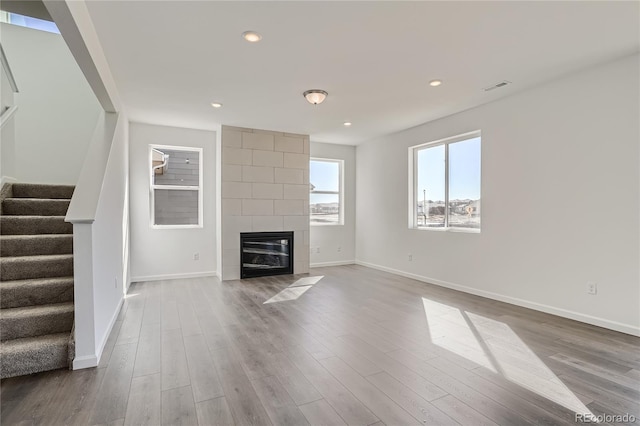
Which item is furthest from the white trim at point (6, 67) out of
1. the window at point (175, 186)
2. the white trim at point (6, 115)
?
the window at point (175, 186)

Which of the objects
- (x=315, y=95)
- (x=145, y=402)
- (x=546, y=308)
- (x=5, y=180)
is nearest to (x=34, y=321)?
(x=145, y=402)

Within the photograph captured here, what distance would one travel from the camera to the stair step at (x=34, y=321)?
243 centimetres

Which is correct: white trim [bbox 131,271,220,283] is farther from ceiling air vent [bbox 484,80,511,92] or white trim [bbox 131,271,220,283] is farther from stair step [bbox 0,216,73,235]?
ceiling air vent [bbox 484,80,511,92]

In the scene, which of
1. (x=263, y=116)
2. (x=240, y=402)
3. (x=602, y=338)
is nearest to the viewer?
(x=240, y=402)

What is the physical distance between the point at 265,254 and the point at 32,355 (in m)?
3.83

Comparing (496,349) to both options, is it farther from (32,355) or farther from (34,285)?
(34,285)

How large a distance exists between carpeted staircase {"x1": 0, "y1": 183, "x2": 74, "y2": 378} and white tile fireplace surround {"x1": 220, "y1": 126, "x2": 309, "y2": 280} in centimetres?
241

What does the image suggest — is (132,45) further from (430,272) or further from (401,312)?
(430,272)

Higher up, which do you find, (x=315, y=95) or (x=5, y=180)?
(x=315, y=95)

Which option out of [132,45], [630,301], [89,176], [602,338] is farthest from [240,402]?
[630,301]

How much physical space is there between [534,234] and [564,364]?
1.80 m

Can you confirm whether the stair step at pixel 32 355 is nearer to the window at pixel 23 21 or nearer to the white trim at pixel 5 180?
the white trim at pixel 5 180

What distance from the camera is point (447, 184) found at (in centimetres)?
516

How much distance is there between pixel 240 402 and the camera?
1.96 meters
